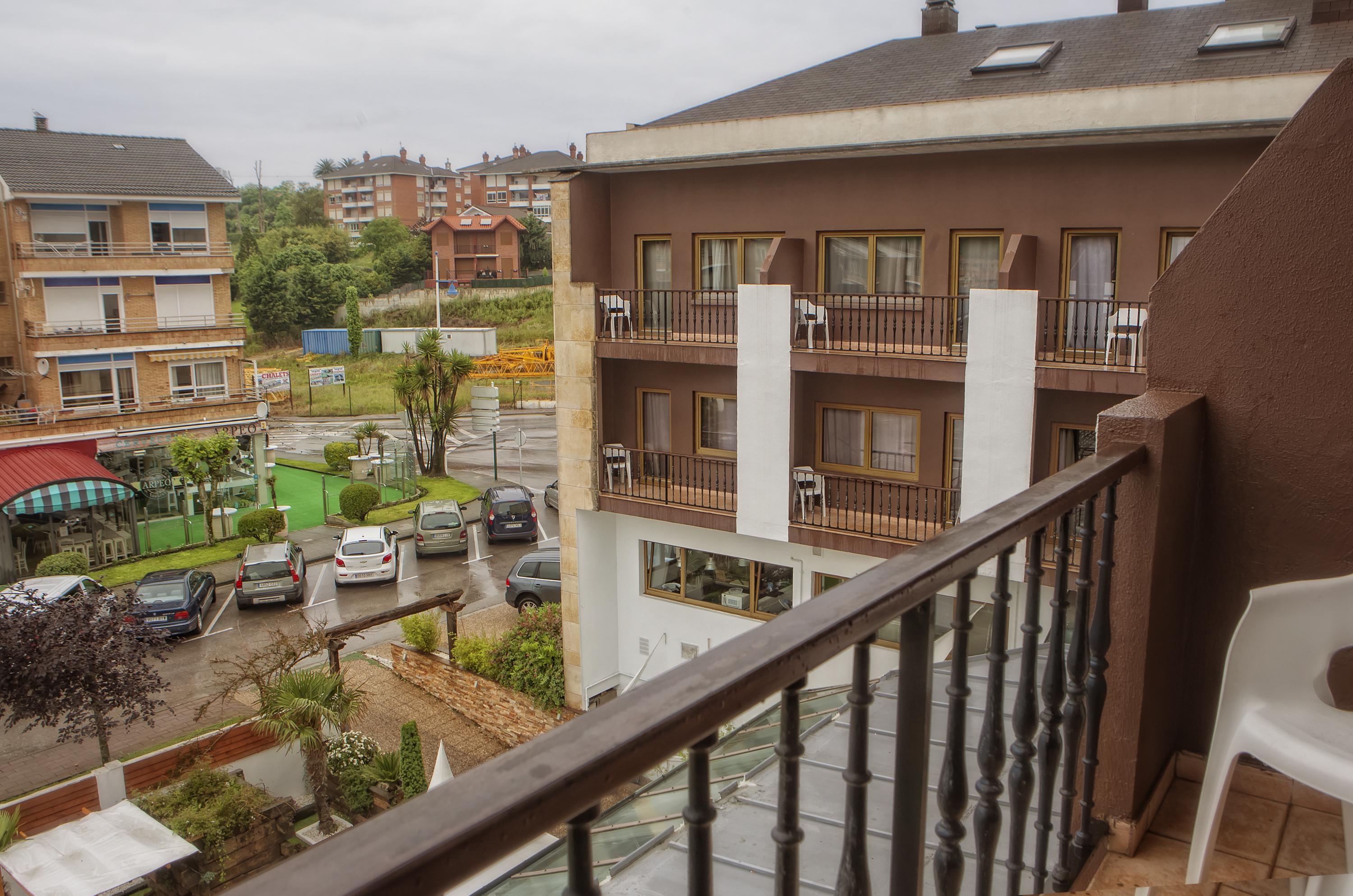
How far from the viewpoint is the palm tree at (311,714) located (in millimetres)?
12180

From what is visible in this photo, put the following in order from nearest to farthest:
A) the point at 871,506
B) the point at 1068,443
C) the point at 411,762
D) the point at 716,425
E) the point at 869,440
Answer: the point at 1068,443, the point at 411,762, the point at 871,506, the point at 869,440, the point at 716,425

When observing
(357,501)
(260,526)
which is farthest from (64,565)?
(357,501)

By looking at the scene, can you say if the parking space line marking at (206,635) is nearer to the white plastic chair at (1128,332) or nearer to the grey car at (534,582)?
the grey car at (534,582)

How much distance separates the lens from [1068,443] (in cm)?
1287

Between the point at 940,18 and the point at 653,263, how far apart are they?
7.12 meters

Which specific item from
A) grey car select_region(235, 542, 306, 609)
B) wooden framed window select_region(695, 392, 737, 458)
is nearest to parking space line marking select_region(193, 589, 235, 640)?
grey car select_region(235, 542, 306, 609)

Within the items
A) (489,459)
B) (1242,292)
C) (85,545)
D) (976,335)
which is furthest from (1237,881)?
(489,459)

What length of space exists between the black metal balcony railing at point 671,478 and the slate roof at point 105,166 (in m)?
18.5

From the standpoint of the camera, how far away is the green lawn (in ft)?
93.4

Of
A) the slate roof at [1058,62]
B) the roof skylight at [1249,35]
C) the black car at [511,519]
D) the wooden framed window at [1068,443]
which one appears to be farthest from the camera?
the black car at [511,519]

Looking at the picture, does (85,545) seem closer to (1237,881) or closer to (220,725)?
(220,725)

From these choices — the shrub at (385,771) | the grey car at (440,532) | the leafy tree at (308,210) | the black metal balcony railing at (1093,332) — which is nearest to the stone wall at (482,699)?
the shrub at (385,771)

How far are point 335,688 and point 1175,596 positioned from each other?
1166 centimetres

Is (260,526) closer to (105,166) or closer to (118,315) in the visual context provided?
(118,315)
